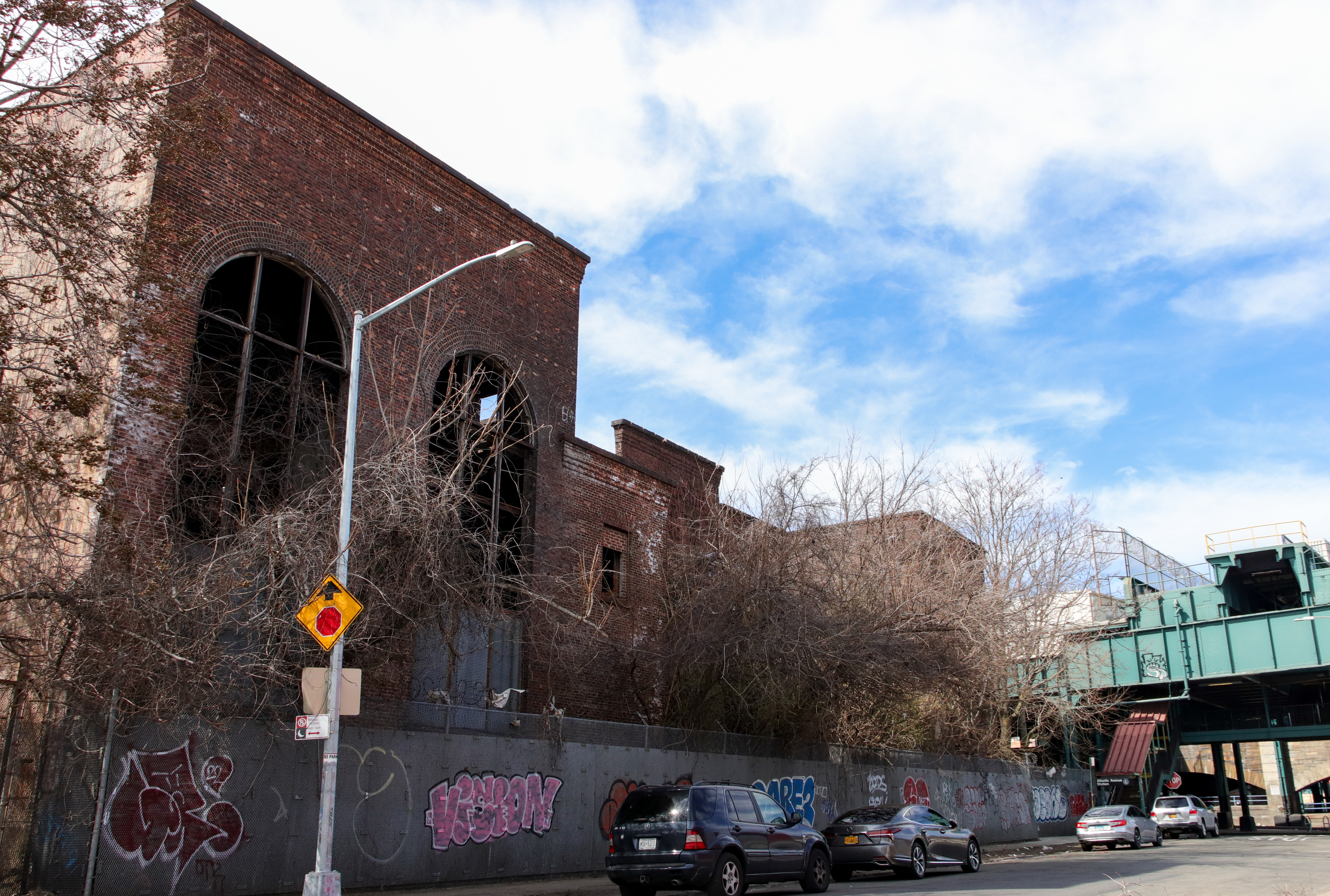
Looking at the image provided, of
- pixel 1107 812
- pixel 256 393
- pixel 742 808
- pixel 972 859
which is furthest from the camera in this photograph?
pixel 1107 812

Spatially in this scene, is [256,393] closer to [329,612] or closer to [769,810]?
[329,612]

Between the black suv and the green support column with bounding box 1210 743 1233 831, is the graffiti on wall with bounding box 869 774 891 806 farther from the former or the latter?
the green support column with bounding box 1210 743 1233 831

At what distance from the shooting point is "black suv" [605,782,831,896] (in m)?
13.0

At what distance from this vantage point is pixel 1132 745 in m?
39.3

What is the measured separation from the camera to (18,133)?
1620cm

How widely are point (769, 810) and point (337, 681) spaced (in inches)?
275

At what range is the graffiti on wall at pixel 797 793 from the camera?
69.2ft

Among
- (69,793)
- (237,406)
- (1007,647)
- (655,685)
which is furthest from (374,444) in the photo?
(1007,647)

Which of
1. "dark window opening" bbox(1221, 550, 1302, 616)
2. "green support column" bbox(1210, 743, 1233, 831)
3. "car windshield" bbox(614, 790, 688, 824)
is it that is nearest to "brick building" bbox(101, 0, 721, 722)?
"car windshield" bbox(614, 790, 688, 824)

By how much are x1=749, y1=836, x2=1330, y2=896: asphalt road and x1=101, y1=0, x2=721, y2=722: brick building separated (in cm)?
722

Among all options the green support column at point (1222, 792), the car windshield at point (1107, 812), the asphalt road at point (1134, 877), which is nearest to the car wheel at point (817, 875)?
the asphalt road at point (1134, 877)

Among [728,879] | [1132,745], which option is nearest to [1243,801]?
[1132,745]

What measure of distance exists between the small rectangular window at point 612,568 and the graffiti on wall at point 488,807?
6926mm

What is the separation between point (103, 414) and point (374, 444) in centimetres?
370
